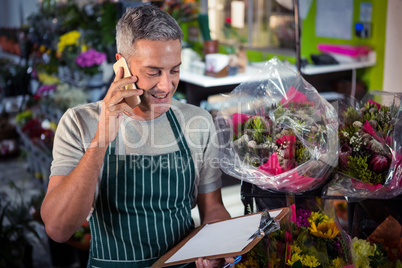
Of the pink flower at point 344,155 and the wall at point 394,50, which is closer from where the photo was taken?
the pink flower at point 344,155

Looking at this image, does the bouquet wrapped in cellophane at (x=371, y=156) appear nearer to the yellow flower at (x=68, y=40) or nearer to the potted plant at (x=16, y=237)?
the potted plant at (x=16, y=237)

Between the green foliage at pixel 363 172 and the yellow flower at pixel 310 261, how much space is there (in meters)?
0.24

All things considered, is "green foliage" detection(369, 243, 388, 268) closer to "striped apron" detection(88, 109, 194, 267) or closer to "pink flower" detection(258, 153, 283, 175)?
"pink flower" detection(258, 153, 283, 175)

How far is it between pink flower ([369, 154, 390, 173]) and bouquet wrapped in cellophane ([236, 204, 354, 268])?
19cm

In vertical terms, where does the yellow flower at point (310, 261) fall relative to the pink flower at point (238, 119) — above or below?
below

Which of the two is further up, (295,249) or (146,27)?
(146,27)

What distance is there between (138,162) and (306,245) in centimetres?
57

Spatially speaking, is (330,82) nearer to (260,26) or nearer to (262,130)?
(260,26)

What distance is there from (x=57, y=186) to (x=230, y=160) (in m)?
0.50

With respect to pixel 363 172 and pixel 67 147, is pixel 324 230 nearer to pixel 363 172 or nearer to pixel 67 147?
pixel 363 172

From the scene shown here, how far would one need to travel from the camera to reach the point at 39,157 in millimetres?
4035

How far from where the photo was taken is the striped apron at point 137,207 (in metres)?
1.42

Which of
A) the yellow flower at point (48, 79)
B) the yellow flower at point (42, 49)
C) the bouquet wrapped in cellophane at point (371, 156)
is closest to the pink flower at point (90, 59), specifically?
the yellow flower at point (48, 79)

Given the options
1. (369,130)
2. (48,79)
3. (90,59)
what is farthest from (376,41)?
(369,130)
